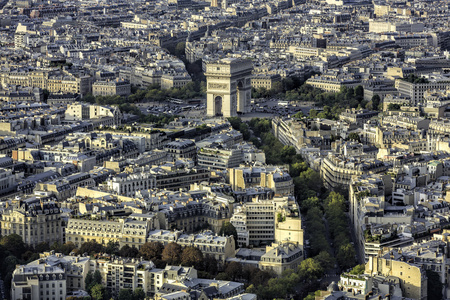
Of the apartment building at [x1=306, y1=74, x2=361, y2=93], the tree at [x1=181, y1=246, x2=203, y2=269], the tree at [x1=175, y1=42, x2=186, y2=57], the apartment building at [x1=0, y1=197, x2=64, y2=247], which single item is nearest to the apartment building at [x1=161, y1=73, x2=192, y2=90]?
the apartment building at [x1=306, y1=74, x2=361, y2=93]

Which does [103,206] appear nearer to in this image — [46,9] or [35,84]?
[35,84]

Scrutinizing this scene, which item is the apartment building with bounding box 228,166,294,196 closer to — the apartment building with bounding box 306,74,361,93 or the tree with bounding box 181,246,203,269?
the tree with bounding box 181,246,203,269

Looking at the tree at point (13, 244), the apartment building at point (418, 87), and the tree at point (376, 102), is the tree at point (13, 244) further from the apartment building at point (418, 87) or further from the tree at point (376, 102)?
the apartment building at point (418, 87)

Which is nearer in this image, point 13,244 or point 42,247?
point 13,244

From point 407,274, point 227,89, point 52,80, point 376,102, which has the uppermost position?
point 227,89

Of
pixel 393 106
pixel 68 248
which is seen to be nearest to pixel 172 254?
pixel 68 248

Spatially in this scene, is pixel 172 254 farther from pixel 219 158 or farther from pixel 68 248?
pixel 219 158

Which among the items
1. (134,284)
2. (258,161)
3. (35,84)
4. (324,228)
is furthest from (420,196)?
(35,84)

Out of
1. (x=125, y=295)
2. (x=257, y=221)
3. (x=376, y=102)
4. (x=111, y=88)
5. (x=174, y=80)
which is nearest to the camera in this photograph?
(x=125, y=295)
